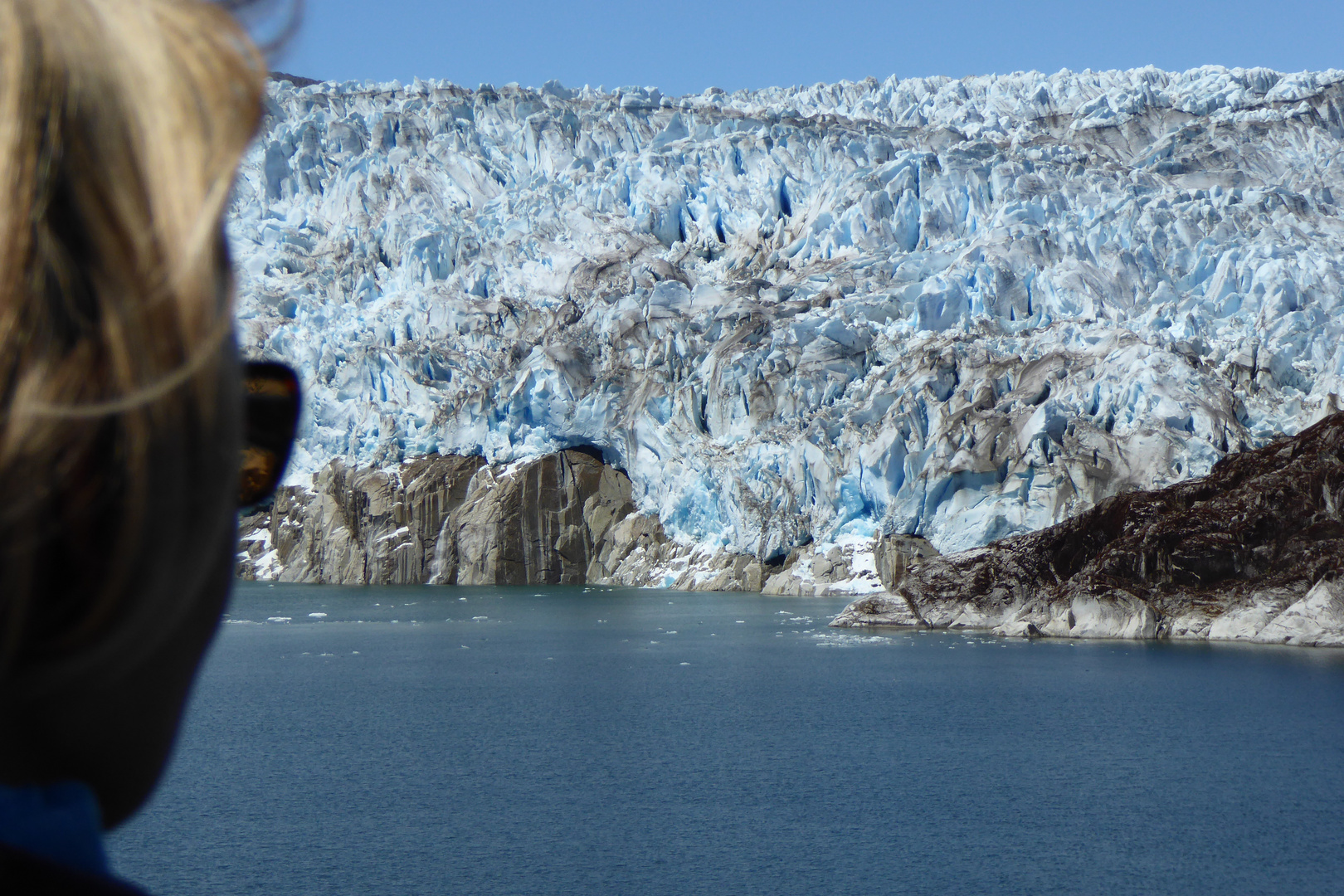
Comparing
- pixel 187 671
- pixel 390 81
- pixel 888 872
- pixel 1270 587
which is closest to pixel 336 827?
pixel 888 872

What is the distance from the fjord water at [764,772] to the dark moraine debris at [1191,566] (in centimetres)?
68

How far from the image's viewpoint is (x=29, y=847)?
0.35 meters

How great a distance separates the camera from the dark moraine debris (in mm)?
22703

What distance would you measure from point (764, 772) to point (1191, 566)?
506 inches

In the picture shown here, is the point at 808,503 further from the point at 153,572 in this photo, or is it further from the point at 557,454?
the point at 153,572

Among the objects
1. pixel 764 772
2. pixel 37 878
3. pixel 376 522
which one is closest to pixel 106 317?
pixel 37 878

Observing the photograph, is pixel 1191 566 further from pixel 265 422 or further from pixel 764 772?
pixel 265 422

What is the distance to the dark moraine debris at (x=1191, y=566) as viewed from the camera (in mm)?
22703

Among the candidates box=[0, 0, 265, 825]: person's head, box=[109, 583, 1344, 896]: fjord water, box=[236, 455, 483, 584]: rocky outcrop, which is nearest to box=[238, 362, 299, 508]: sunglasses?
box=[0, 0, 265, 825]: person's head

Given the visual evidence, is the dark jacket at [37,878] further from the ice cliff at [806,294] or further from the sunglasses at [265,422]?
the ice cliff at [806,294]

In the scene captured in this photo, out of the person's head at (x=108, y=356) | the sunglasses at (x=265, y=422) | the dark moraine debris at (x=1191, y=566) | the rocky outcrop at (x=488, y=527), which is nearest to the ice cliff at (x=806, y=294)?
the rocky outcrop at (x=488, y=527)

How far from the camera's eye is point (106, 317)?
1.05 ft

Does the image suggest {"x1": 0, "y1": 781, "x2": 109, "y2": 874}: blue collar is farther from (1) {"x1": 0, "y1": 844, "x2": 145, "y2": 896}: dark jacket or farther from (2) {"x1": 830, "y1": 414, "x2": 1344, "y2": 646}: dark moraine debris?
(2) {"x1": 830, "y1": 414, "x2": 1344, "y2": 646}: dark moraine debris

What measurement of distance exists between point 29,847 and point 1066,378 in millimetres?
34851
